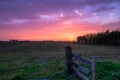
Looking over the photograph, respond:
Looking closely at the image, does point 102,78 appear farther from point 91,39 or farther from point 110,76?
point 91,39

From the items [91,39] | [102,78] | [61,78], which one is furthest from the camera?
[91,39]

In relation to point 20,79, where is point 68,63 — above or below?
above

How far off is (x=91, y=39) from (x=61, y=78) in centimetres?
7668

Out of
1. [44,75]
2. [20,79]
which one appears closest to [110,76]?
[44,75]

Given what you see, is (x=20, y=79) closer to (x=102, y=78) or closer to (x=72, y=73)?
(x=72, y=73)

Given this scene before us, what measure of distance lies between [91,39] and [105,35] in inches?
519

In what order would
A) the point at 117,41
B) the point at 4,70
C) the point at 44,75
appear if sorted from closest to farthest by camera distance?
the point at 44,75 → the point at 4,70 → the point at 117,41

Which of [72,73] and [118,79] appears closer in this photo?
[118,79]

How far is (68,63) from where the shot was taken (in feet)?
41.6

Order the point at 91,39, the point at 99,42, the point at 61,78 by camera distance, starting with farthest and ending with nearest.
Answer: the point at 91,39
the point at 99,42
the point at 61,78

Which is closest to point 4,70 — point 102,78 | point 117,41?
point 102,78

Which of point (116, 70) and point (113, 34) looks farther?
point (113, 34)

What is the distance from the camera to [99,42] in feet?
252

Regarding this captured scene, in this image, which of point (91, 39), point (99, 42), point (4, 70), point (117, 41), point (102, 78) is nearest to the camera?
point (102, 78)
